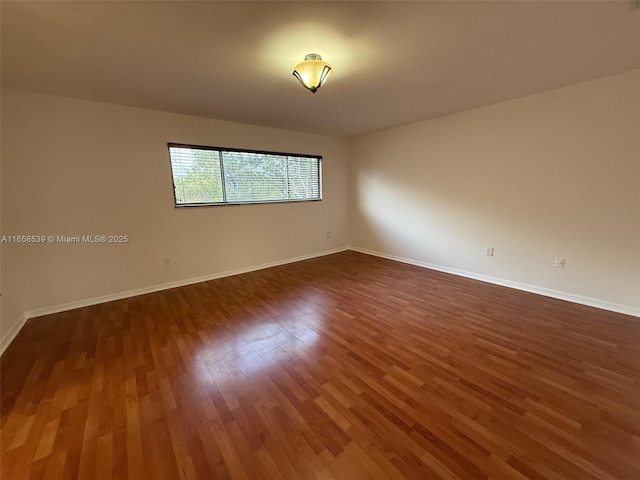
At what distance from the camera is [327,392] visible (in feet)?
5.50

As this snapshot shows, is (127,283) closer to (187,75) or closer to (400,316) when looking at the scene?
(187,75)

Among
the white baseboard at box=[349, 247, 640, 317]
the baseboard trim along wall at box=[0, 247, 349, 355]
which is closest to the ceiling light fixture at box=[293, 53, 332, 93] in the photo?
the baseboard trim along wall at box=[0, 247, 349, 355]

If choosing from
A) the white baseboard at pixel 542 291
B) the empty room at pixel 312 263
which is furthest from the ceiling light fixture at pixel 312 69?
the white baseboard at pixel 542 291

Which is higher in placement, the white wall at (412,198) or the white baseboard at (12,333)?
the white wall at (412,198)

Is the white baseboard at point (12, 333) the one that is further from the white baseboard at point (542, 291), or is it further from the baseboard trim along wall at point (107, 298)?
the white baseboard at point (542, 291)

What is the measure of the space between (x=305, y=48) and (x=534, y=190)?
3.04 m

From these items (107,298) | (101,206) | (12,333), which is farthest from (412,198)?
(12,333)

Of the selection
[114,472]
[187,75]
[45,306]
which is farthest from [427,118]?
[45,306]

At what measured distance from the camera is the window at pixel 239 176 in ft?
11.8

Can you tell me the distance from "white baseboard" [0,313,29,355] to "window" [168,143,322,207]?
6.33ft

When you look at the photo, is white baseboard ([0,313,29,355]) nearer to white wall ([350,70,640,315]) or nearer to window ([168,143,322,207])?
window ([168,143,322,207])

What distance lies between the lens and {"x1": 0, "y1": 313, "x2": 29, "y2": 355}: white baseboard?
221 cm

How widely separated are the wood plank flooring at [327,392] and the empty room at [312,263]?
0.02 metres

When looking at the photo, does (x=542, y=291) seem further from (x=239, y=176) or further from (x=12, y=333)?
(x=12, y=333)
